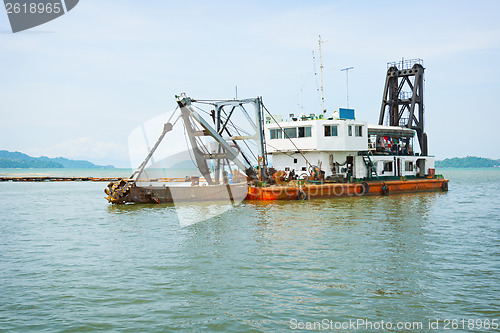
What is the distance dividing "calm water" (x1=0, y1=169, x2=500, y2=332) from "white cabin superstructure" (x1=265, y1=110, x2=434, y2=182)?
36.6ft

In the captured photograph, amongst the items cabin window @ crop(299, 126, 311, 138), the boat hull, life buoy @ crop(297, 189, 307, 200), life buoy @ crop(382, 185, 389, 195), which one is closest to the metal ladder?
life buoy @ crop(382, 185, 389, 195)

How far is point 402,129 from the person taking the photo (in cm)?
4147

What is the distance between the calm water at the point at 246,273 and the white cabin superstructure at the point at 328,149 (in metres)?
11.1

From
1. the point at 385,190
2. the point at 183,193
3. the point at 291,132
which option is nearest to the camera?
the point at 183,193

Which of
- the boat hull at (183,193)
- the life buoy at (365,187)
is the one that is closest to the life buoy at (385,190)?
the life buoy at (365,187)

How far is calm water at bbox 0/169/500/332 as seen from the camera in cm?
988

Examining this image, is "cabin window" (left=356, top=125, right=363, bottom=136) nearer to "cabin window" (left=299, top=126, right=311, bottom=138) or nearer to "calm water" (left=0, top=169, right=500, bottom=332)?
"cabin window" (left=299, top=126, right=311, bottom=138)

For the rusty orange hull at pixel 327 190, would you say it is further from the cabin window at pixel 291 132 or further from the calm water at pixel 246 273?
the calm water at pixel 246 273

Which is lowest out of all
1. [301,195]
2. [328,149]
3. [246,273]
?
[246,273]

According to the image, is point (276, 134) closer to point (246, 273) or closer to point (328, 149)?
point (328, 149)

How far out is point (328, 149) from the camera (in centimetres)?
3341

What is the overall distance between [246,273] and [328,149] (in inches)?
858

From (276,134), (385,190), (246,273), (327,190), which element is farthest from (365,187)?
(246,273)

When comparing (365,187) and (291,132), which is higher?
(291,132)
